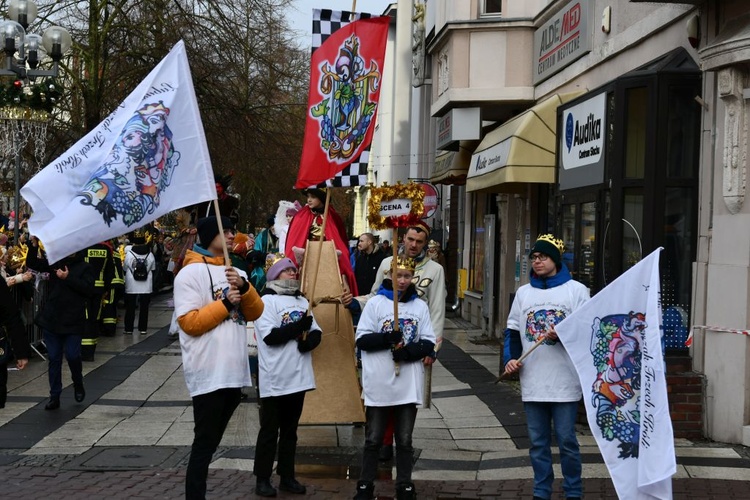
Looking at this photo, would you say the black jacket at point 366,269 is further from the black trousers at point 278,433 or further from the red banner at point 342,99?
the black trousers at point 278,433

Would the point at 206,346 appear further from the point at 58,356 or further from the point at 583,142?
the point at 583,142

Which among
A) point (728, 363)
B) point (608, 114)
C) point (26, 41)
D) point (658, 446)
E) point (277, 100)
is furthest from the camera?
point (277, 100)

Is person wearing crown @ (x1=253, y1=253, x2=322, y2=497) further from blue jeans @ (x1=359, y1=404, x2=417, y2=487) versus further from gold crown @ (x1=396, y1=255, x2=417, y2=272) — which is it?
gold crown @ (x1=396, y1=255, x2=417, y2=272)

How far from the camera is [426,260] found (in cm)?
962

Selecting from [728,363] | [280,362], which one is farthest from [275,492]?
[728,363]

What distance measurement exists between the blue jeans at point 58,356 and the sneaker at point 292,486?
4.10 metres

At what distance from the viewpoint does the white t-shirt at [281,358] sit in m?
7.88

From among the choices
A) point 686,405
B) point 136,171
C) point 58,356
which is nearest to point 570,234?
point 686,405

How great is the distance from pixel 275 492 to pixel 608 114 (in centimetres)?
537

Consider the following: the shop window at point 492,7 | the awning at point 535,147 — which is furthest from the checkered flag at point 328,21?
the shop window at point 492,7

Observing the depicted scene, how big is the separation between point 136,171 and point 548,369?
9.37ft

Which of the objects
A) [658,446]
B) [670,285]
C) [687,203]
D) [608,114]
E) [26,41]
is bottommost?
[658,446]

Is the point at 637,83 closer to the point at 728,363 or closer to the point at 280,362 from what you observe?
the point at 728,363

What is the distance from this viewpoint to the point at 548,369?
24.0 ft
